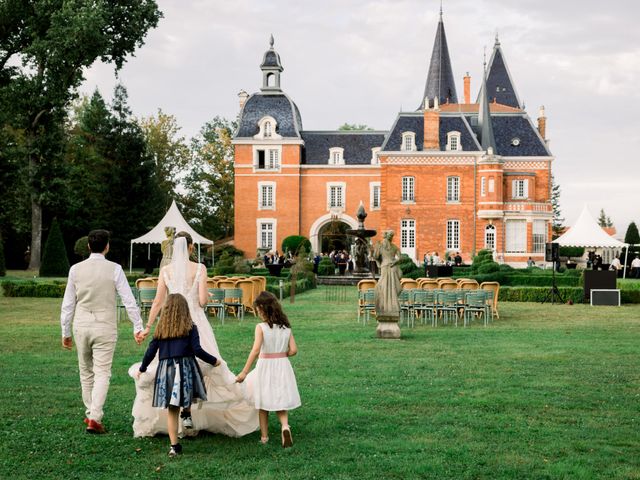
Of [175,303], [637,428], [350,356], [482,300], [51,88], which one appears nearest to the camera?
[175,303]

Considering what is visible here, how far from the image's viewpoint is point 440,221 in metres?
47.2

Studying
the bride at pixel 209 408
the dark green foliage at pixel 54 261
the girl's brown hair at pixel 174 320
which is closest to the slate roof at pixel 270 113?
the dark green foliage at pixel 54 261

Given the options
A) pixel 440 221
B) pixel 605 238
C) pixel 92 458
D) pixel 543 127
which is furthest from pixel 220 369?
pixel 543 127

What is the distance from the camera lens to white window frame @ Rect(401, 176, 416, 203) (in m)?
47.0

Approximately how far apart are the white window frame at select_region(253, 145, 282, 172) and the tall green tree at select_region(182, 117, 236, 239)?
8.14 meters

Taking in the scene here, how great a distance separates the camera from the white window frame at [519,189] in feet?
155

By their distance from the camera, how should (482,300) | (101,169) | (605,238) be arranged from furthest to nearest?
(101,169) → (605,238) → (482,300)

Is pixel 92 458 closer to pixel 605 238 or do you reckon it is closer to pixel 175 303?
pixel 175 303

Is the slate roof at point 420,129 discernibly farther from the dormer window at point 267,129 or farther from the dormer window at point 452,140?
the dormer window at point 267,129

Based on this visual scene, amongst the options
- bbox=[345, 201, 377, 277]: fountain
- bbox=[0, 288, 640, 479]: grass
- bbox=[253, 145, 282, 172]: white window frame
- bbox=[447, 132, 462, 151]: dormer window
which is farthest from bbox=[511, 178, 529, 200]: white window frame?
bbox=[0, 288, 640, 479]: grass

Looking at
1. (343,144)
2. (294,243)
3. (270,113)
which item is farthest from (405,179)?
(270,113)

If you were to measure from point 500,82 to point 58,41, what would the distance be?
41861mm

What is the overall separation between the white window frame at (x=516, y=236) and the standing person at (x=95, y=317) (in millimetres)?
41766

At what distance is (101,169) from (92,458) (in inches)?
1676
